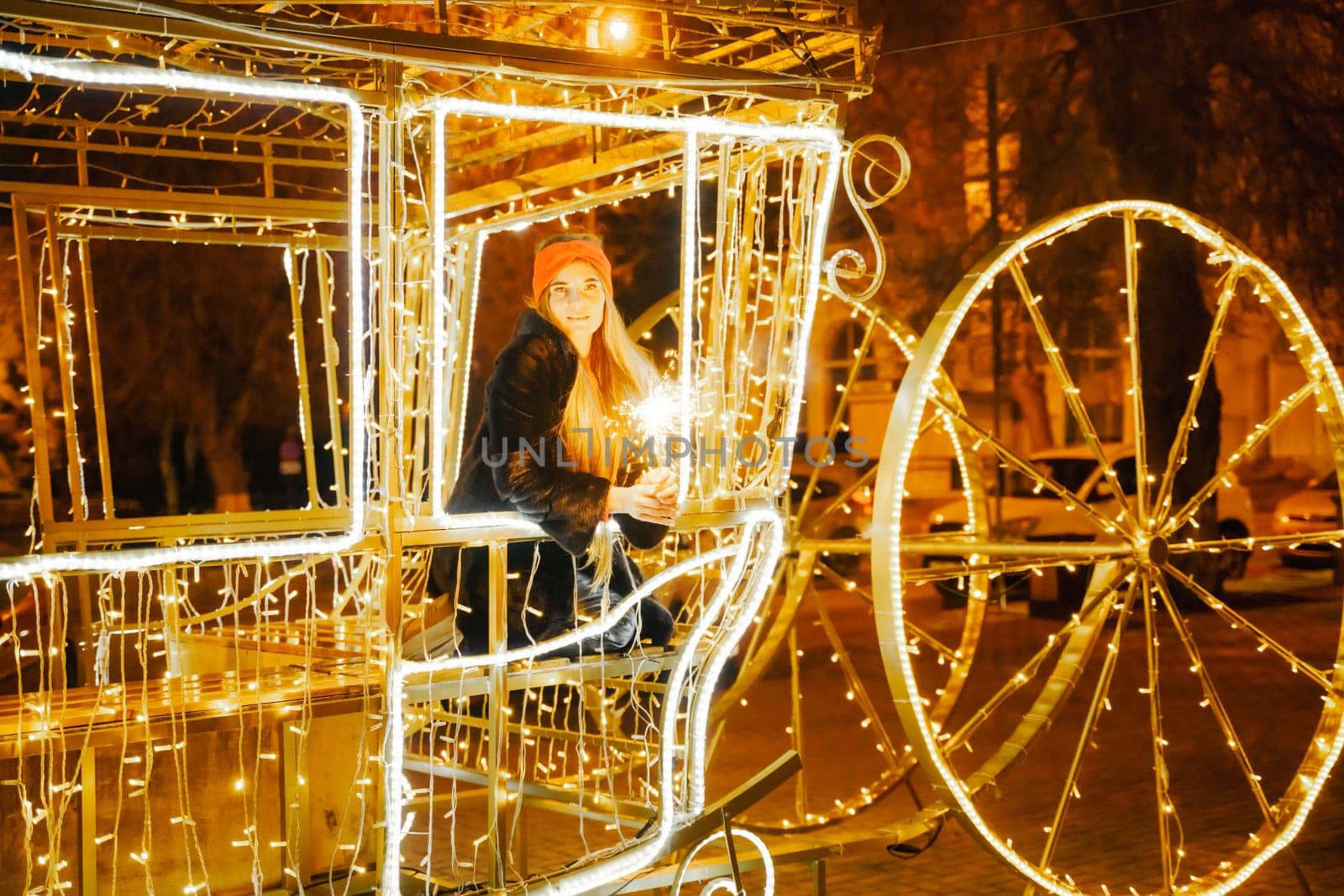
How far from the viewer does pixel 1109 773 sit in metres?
7.64

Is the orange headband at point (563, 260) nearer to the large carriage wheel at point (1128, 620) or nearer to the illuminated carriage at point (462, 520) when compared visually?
the illuminated carriage at point (462, 520)

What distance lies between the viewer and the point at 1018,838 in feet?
21.1

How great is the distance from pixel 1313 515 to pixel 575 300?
1272cm

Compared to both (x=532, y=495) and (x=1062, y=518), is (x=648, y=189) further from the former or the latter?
(x=1062, y=518)

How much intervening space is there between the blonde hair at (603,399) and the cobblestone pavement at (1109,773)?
1.37 m

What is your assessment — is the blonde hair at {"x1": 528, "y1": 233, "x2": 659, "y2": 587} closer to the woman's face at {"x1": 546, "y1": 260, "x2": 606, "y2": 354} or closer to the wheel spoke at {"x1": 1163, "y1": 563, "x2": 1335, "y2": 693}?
the woman's face at {"x1": 546, "y1": 260, "x2": 606, "y2": 354}

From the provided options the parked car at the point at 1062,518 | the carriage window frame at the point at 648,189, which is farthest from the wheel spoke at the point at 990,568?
the parked car at the point at 1062,518

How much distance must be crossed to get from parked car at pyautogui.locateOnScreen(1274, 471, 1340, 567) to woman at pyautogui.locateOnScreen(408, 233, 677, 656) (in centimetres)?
1202

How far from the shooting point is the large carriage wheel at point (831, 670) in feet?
19.4

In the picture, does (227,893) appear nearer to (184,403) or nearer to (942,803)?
(942,803)

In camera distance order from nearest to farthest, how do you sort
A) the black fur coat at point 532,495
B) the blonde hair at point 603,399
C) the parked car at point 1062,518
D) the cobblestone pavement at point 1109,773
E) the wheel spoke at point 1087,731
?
1. the black fur coat at point 532,495
2. the blonde hair at point 603,399
3. the wheel spoke at point 1087,731
4. the cobblestone pavement at point 1109,773
5. the parked car at point 1062,518

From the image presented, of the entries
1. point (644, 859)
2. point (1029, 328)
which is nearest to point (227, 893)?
point (644, 859)

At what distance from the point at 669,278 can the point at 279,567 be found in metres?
4.14

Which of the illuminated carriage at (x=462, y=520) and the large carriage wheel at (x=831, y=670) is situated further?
the large carriage wheel at (x=831, y=670)
